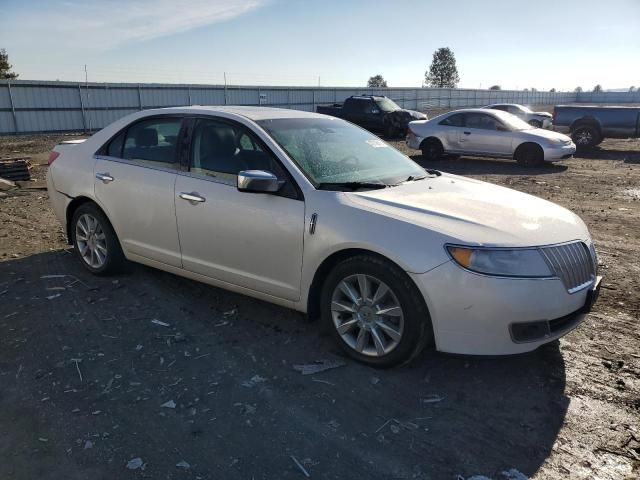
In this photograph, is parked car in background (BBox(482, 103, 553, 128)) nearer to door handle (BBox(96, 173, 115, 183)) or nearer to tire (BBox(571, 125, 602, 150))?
tire (BBox(571, 125, 602, 150))

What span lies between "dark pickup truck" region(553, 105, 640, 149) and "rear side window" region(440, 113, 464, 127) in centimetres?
555

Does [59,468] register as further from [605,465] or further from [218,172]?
[605,465]

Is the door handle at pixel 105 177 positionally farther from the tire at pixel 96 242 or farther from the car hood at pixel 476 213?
the car hood at pixel 476 213

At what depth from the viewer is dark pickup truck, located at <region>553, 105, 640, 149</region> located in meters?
17.1

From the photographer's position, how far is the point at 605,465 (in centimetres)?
262

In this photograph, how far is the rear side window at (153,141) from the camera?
4.54 metres

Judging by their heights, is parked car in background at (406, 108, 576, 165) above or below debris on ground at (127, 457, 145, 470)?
above


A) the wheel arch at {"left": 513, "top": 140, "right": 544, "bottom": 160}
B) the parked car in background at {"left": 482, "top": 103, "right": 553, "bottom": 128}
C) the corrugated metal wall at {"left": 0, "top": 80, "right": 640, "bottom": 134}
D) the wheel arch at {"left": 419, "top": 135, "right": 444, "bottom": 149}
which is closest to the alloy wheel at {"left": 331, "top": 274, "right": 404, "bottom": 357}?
the wheel arch at {"left": 513, "top": 140, "right": 544, "bottom": 160}

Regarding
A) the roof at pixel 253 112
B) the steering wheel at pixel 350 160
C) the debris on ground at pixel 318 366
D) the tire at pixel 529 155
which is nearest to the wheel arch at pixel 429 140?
the tire at pixel 529 155

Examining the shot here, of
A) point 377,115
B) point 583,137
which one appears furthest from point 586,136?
point 377,115

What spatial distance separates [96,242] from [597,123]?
17216 mm

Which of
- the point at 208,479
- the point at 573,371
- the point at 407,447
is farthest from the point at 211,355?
the point at 573,371

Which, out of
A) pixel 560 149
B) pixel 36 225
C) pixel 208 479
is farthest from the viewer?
pixel 560 149

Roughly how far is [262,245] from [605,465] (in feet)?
8.10
